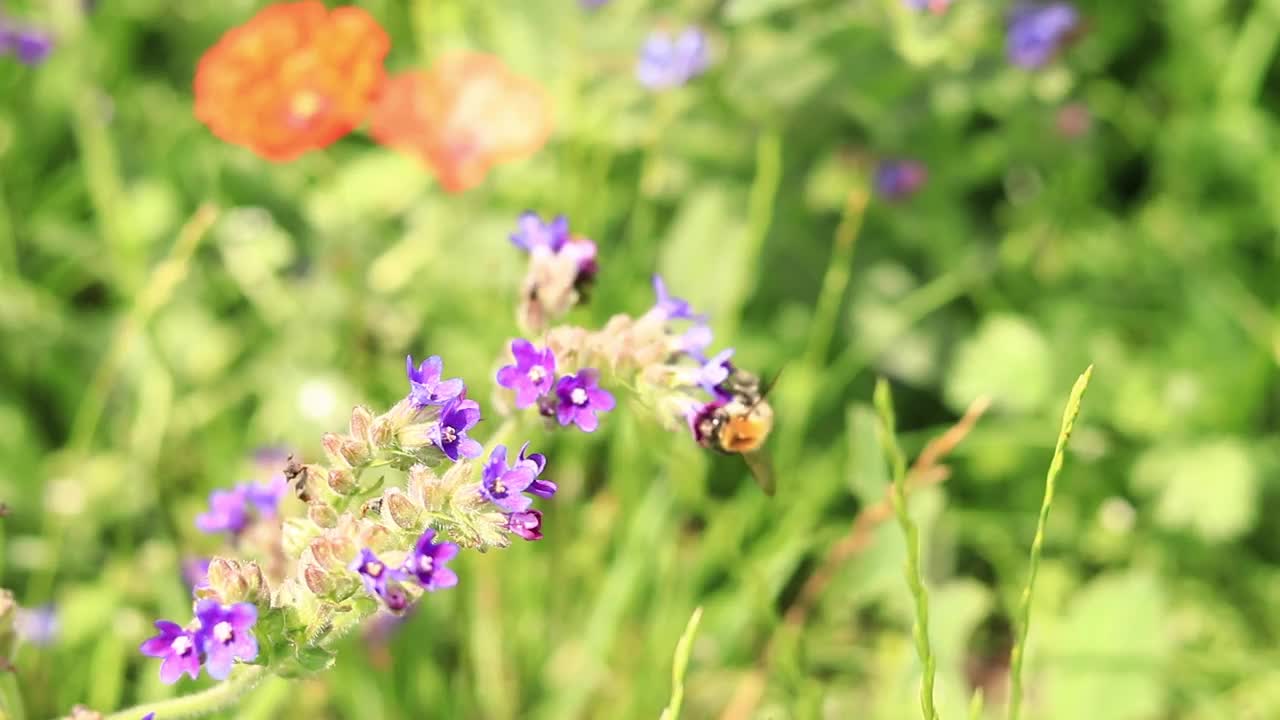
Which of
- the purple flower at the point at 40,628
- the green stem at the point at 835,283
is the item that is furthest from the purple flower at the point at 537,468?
the purple flower at the point at 40,628

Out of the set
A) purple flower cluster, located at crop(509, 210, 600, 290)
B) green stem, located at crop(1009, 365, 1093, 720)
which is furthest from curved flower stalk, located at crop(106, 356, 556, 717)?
green stem, located at crop(1009, 365, 1093, 720)

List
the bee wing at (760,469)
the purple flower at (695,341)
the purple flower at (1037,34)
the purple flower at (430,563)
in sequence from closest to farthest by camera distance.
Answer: the purple flower at (430,563)
the purple flower at (695,341)
the bee wing at (760,469)
the purple flower at (1037,34)

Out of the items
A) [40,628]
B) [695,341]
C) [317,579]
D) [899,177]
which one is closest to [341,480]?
→ [317,579]

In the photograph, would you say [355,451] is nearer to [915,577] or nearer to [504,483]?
[504,483]

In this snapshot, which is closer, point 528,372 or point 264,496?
point 528,372

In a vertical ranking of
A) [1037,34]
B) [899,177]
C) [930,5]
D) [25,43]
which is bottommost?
[899,177]

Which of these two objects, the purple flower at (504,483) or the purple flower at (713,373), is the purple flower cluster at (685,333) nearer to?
the purple flower at (713,373)
